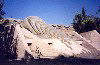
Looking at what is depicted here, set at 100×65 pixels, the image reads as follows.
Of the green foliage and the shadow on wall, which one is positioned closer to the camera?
the shadow on wall

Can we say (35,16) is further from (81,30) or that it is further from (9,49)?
(81,30)

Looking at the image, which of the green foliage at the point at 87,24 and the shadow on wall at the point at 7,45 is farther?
the green foliage at the point at 87,24

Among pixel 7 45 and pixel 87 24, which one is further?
pixel 87 24

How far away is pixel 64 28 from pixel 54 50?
7.53m

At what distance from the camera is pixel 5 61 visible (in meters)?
8.76

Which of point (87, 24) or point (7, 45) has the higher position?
point (87, 24)

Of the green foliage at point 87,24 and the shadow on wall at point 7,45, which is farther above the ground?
the green foliage at point 87,24

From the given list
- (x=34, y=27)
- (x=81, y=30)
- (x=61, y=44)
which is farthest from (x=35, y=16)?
(x=81, y=30)

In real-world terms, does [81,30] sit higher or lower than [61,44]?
→ higher

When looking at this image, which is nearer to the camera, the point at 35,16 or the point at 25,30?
the point at 25,30

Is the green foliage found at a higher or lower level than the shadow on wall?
higher

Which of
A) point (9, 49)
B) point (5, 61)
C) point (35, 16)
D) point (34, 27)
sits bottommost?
point (5, 61)

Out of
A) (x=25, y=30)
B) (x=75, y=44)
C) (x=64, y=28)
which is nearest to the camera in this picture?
(x=25, y=30)

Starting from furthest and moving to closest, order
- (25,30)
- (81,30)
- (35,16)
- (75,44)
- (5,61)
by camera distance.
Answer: (81,30) → (35,16) → (75,44) → (25,30) → (5,61)
